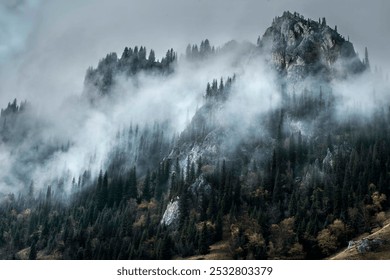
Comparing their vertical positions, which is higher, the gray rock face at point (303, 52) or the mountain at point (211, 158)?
the gray rock face at point (303, 52)

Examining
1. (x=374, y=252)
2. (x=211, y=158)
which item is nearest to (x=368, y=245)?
(x=374, y=252)

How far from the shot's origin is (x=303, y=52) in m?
121

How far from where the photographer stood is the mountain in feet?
197

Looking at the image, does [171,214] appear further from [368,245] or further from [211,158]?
[368,245]

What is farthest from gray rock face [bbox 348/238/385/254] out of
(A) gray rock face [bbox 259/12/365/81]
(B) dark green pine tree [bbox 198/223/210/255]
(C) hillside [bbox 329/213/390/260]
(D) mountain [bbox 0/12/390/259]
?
(A) gray rock face [bbox 259/12/365/81]

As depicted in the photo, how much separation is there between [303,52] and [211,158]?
41.0 metres

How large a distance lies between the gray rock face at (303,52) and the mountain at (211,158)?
0.35 m

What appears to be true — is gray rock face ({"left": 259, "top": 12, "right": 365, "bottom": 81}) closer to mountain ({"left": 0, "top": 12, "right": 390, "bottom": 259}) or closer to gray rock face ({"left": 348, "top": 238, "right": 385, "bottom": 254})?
mountain ({"left": 0, "top": 12, "right": 390, "bottom": 259})

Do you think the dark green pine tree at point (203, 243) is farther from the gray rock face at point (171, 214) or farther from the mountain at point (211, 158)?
the gray rock face at point (171, 214)

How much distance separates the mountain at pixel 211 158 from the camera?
197 feet

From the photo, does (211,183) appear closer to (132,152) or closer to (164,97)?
(132,152)

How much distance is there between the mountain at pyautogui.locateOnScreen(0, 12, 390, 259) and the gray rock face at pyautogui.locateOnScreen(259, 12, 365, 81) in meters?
0.35

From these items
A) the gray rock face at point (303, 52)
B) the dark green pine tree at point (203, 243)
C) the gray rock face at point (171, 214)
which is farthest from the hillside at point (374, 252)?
the gray rock face at point (303, 52)
